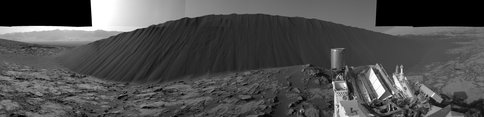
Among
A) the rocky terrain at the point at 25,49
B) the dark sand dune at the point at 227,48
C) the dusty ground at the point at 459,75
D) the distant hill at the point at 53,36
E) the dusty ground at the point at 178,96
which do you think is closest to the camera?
the dusty ground at the point at 178,96

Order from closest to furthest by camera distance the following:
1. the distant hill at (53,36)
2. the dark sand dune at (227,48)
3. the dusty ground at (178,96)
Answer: the dusty ground at (178,96) < the dark sand dune at (227,48) < the distant hill at (53,36)

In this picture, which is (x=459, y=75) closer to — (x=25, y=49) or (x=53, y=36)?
(x=25, y=49)

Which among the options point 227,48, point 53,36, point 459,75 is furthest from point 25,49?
point 459,75

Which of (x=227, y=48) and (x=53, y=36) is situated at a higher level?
(x=53, y=36)

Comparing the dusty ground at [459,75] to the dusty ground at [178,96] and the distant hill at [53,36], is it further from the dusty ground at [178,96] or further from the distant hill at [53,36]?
the distant hill at [53,36]

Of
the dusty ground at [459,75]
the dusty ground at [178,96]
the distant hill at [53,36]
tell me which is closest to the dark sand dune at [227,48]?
the dusty ground at [178,96]

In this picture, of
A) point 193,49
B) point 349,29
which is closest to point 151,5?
point 193,49

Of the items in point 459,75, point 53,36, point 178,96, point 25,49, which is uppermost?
point 53,36

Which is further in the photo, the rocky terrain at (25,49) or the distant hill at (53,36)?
the distant hill at (53,36)

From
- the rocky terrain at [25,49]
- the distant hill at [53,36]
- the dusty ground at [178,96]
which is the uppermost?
the distant hill at [53,36]
